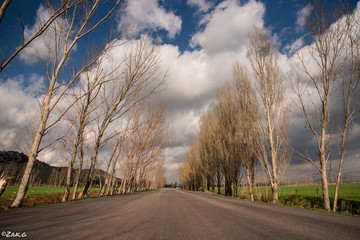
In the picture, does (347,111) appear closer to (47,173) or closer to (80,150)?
(80,150)

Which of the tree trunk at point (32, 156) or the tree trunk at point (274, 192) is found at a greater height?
the tree trunk at point (32, 156)

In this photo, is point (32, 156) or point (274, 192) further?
point (274, 192)

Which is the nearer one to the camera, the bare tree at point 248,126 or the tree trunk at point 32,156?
the tree trunk at point 32,156

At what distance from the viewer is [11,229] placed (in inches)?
92.4

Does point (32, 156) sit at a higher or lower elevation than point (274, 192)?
higher

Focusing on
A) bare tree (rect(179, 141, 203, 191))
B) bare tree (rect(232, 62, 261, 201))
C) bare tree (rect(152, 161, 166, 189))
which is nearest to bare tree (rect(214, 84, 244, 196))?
bare tree (rect(232, 62, 261, 201))

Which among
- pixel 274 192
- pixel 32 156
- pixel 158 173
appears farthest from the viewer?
pixel 158 173

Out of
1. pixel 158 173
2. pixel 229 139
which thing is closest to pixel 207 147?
pixel 229 139

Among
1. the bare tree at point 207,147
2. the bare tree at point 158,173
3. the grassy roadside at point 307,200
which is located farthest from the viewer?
the bare tree at point 158,173

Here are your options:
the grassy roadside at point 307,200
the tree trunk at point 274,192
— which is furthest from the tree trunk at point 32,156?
the tree trunk at point 274,192

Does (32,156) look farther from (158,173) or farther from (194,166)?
(158,173)

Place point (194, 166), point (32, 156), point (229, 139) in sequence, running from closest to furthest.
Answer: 1. point (32, 156)
2. point (229, 139)
3. point (194, 166)

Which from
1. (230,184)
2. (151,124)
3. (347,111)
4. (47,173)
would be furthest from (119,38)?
(47,173)

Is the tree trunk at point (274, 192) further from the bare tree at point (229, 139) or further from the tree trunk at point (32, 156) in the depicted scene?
the tree trunk at point (32, 156)
